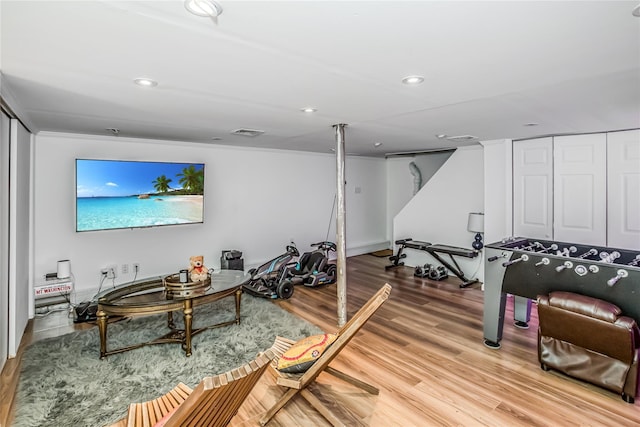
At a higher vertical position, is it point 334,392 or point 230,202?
point 230,202

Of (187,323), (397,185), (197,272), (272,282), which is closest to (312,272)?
(272,282)

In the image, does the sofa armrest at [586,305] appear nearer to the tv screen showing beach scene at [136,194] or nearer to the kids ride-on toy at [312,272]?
the kids ride-on toy at [312,272]

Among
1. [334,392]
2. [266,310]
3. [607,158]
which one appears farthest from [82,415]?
[607,158]

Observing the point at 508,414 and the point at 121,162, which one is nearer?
the point at 508,414

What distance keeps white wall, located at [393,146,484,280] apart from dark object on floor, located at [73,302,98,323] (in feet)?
16.2

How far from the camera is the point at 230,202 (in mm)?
5359

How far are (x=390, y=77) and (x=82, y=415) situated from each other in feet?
9.66

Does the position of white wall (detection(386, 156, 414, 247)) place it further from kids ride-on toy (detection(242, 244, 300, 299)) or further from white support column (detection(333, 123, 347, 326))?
white support column (detection(333, 123, 347, 326))

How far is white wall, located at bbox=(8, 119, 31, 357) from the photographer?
9.55 ft

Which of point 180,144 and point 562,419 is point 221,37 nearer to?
point 562,419

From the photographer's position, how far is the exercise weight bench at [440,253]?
5.18 metres

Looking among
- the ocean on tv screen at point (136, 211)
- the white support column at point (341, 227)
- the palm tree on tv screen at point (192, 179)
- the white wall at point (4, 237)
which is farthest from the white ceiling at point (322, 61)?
the palm tree on tv screen at point (192, 179)

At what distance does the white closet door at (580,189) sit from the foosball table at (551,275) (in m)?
1.05

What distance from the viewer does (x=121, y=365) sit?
2787 mm
